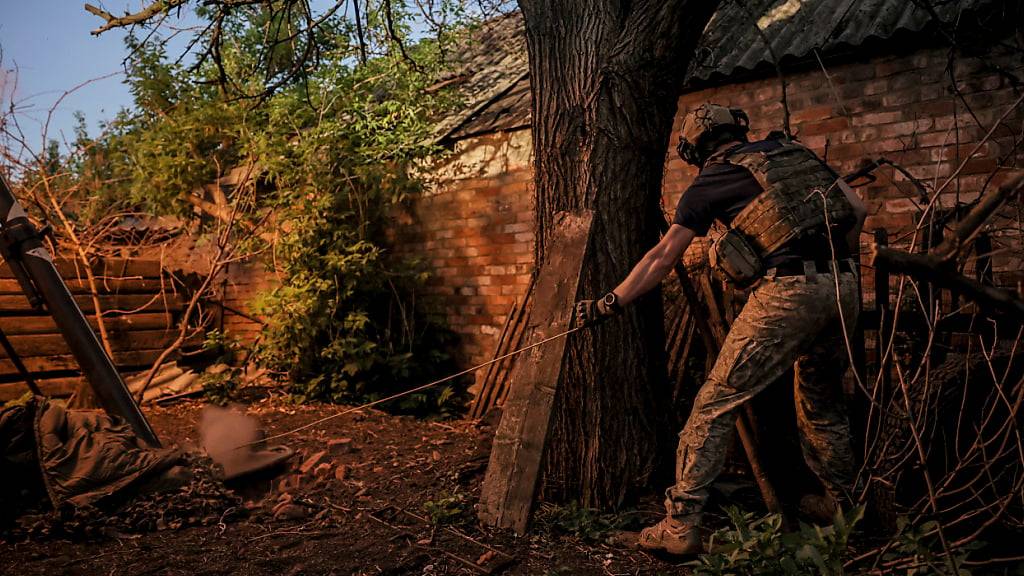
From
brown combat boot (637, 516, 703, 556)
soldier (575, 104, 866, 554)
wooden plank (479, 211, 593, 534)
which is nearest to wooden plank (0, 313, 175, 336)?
wooden plank (479, 211, 593, 534)

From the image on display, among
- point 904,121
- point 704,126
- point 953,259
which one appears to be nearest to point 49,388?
point 704,126

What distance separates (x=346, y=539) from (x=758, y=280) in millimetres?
2327

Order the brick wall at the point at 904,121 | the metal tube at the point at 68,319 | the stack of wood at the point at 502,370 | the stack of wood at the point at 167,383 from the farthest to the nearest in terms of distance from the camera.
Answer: the stack of wood at the point at 167,383, the stack of wood at the point at 502,370, the metal tube at the point at 68,319, the brick wall at the point at 904,121

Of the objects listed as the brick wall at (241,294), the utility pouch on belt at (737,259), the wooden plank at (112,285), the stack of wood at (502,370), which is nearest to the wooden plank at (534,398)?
the utility pouch on belt at (737,259)

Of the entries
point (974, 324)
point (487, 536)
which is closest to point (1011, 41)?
point (974, 324)

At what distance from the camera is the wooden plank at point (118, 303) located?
672 cm

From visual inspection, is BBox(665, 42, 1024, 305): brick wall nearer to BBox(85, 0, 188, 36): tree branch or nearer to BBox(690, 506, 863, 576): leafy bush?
BBox(690, 506, 863, 576): leafy bush

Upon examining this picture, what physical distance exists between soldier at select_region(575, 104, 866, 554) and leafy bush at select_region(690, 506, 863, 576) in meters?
0.25

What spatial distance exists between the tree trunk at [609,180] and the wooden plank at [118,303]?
18.7 feet

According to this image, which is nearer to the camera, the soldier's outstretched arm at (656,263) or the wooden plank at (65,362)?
the soldier's outstretched arm at (656,263)

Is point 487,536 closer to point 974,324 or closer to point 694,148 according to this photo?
point 694,148

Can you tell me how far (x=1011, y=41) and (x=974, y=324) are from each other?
2.35 m

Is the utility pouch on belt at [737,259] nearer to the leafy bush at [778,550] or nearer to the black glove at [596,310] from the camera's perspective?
the black glove at [596,310]

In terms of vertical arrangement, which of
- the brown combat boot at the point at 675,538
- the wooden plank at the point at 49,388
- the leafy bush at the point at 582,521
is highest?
the wooden plank at the point at 49,388
